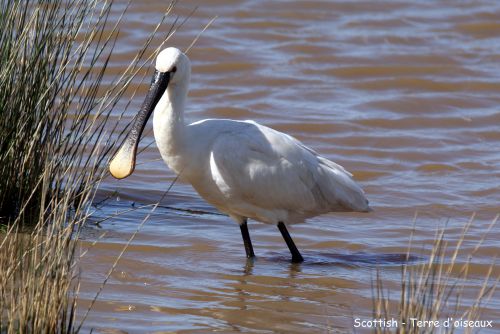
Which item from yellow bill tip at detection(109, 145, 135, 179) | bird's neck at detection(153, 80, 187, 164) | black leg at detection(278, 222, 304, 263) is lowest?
black leg at detection(278, 222, 304, 263)

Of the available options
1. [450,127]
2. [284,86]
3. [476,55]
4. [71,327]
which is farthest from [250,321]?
[476,55]

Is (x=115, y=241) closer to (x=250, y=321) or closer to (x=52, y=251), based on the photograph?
(x=250, y=321)

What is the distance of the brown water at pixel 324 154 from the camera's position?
6875mm

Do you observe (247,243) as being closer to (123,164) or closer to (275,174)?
(275,174)

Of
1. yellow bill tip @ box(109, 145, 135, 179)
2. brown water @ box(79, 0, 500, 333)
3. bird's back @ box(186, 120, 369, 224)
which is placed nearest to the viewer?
brown water @ box(79, 0, 500, 333)

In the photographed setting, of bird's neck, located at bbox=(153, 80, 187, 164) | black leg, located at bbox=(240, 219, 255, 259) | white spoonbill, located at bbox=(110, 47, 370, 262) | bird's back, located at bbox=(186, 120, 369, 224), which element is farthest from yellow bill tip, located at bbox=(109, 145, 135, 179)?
black leg, located at bbox=(240, 219, 255, 259)

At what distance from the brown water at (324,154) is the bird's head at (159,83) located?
0.65 meters

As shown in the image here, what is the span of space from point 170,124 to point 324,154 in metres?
3.93

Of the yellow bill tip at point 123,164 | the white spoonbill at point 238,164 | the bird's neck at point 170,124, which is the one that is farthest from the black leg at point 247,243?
the yellow bill tip at point 123,164

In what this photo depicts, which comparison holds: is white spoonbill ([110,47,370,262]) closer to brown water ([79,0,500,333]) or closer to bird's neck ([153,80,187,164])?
bird's neck ([153,80,187,164])

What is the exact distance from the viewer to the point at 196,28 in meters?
15.7

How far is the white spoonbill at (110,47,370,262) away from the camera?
782 cm

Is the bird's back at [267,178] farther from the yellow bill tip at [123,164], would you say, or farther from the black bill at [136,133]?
the yellow bill tip at [123,164]

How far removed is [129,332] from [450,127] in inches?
282
